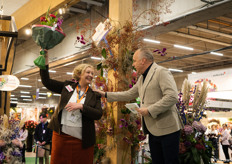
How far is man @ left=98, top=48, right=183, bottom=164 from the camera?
217 cm

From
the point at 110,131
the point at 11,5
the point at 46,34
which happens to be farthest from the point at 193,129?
the point at 11,5

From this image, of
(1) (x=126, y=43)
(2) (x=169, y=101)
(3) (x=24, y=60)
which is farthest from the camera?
(3) (x=24, y=60)

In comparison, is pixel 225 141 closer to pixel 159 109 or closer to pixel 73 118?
pixel 159 109

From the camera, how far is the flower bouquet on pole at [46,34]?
233 centimetres

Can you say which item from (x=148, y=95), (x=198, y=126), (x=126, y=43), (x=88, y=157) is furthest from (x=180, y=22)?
(x=88, y=157)

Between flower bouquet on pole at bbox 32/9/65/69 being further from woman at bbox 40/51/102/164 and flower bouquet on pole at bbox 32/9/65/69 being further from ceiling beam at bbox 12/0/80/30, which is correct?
ceiling beam at bbox 12/0/80/30

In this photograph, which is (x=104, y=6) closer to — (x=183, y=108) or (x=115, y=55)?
(x=115, y=55)

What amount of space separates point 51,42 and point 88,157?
42.9 inches

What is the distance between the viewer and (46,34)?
2.34 metres

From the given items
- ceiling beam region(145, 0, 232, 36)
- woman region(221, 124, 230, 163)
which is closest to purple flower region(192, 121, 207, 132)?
ceiling beam region(145, 0, 232, 36)

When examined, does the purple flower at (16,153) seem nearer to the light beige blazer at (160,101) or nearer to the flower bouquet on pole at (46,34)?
the flower bouquet on pole at (46,34)

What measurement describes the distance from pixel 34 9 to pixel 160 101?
4699 mm

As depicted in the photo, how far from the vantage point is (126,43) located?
3.42m

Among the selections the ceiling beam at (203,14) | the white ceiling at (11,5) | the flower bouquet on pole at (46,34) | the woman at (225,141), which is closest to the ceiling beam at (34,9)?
the white ceiling at (11,5)
